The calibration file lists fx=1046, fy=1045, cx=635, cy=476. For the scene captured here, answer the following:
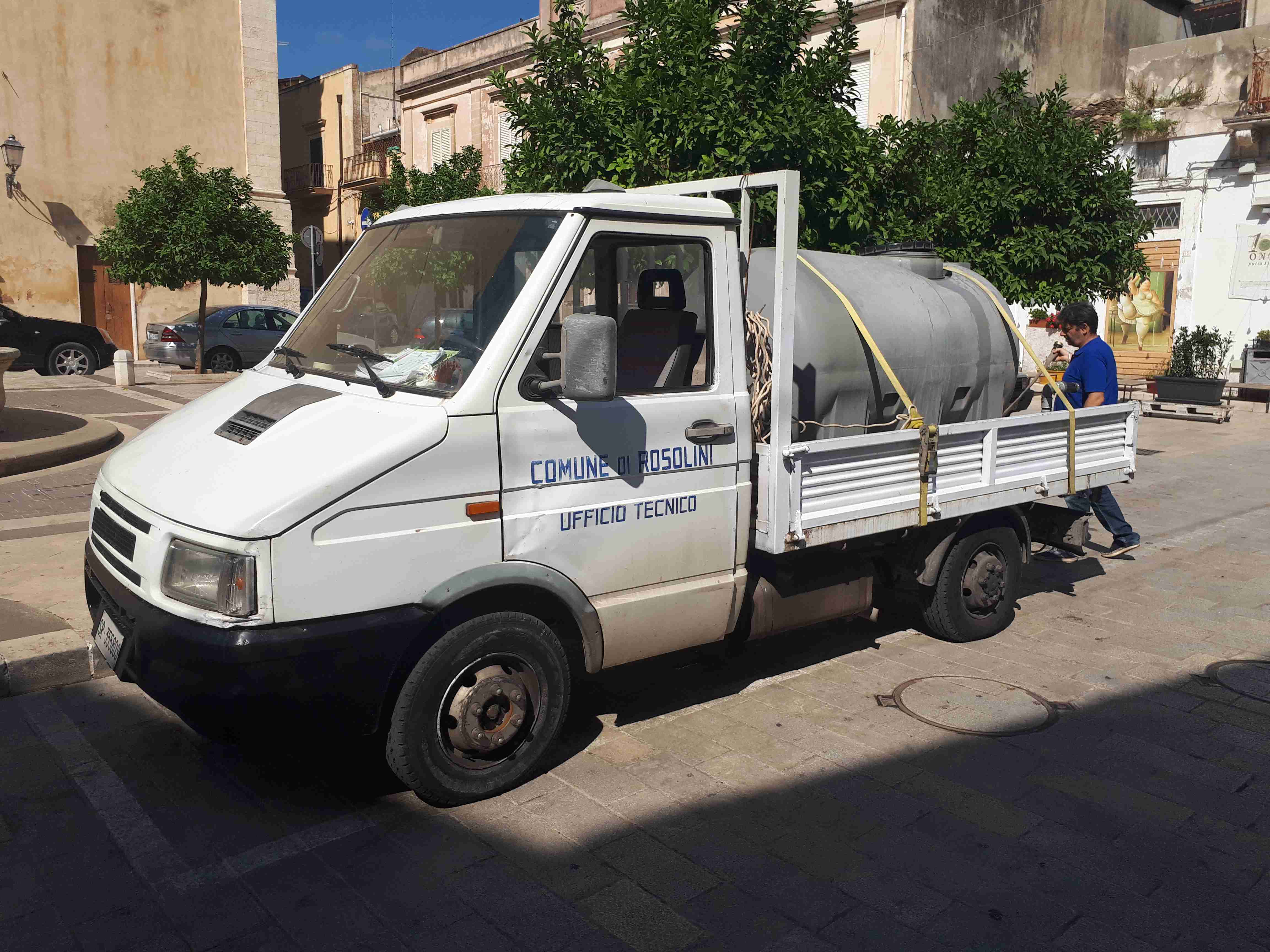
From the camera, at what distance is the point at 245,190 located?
21.3 m

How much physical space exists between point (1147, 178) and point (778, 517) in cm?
2150

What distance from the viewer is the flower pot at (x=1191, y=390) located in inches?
720

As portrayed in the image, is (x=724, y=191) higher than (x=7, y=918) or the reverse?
higher

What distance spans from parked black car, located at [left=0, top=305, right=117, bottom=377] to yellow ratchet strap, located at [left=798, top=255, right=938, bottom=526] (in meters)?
17.5

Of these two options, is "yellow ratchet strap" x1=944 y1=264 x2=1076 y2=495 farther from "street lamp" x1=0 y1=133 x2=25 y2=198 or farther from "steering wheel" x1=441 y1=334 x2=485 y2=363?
"street lamp" x1=0 y1=133 x2=25 y2=198

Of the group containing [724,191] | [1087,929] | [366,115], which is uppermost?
[366,115]

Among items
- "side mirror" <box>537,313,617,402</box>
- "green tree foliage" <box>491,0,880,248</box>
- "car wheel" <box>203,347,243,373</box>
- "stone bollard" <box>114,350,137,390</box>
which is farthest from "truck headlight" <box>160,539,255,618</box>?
"car wheel" <box>203,347,243,373</box>

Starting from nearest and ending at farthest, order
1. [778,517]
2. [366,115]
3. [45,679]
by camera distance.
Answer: [778,517]
[45,679]
[366,115]

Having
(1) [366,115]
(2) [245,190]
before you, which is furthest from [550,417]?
(1) [366,115]

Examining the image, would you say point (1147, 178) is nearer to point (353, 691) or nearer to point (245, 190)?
point (245, 190)

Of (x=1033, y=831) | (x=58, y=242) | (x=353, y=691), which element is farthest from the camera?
(x=58, y=242)

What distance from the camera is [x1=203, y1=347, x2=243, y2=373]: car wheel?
21.1m

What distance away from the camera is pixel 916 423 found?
5465 millimetres

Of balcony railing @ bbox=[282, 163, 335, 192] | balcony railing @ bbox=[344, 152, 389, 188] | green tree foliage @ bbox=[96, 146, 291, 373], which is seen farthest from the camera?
balcony railing @ bbox=[282, 163, 335, 192]
